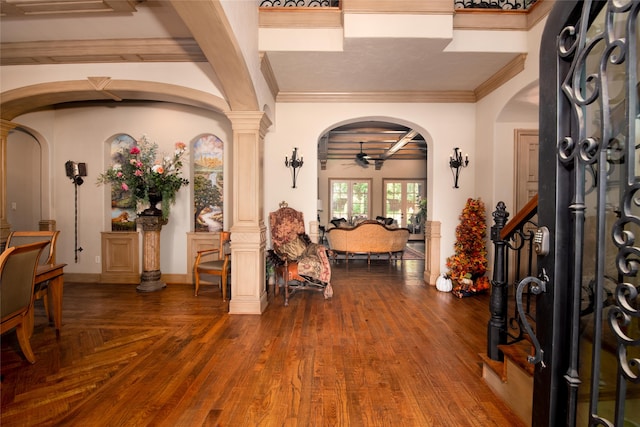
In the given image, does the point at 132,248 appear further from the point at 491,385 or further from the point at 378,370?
the point at 491,385

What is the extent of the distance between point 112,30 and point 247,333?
3.62 metres

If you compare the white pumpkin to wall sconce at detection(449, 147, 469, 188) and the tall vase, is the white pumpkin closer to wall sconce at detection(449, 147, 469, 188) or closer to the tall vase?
wall sconce at detection(449, 147, 469, 188)

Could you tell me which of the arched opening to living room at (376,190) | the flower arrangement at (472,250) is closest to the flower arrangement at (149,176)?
the flower arrangement at (472,250)

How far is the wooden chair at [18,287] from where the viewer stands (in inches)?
86.7

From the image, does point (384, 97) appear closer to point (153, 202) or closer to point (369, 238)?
point (369, 238)

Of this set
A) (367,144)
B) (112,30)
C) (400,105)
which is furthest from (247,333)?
(367,144)

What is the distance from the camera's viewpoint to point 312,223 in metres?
4.93

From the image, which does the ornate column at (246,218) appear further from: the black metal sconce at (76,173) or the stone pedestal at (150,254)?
the black metal sconce at (76,173)

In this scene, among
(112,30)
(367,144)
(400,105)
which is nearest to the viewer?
(112,30)

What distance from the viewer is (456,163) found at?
486 cm

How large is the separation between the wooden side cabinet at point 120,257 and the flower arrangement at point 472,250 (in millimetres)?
5135

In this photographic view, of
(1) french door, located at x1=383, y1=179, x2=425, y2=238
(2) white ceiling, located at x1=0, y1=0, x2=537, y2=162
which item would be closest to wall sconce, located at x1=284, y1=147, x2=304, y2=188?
(2) white ceiling, located at x1=0, y1=0, x2=537, y2=162

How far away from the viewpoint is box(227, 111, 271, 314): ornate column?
3.76 meters

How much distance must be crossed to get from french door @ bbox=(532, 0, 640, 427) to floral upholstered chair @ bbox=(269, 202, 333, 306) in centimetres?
321
